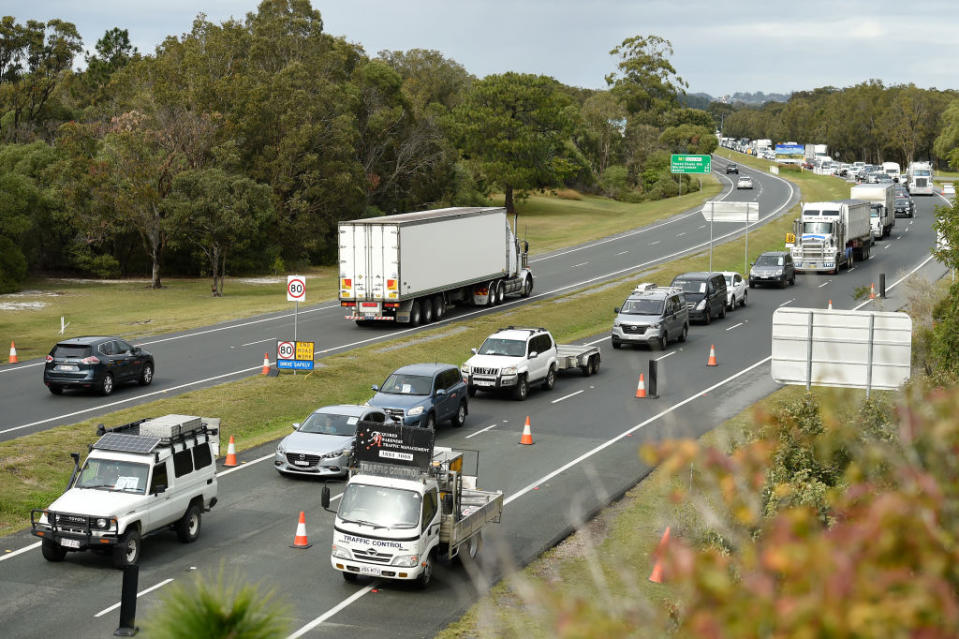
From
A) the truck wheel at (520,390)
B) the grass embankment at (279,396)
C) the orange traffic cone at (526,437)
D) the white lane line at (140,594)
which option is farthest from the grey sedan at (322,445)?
the truck wheel at (520,390)

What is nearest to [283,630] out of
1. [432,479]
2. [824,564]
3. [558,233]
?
[824,564]

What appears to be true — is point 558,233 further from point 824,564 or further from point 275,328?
point 824,564

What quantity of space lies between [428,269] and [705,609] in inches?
1560

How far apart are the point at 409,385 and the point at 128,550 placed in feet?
36.4

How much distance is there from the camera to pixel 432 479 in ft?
55.1

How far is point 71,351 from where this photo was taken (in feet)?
99.0

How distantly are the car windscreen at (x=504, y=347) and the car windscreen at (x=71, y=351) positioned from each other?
439 inches

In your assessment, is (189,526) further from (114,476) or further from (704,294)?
(704,294)

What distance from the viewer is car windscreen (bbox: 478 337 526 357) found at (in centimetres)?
3216

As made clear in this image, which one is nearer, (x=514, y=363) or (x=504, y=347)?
(x=514, y=363)

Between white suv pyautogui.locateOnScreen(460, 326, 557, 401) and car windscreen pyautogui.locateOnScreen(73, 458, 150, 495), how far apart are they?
1395cm

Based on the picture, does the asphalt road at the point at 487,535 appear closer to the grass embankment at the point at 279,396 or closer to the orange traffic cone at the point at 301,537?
the orange traffic cone at the point at 301,537

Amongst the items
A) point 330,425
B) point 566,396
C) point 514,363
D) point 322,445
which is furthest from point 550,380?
point 322,445

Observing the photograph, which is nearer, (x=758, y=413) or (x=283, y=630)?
(x=758, y=413)
